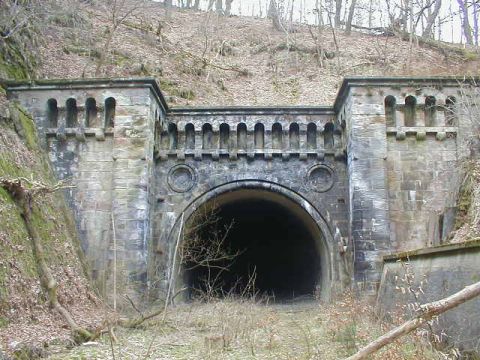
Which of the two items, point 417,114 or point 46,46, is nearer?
point 417,114

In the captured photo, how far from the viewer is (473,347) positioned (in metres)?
5.69

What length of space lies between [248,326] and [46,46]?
11.7 meters

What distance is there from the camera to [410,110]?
1219 centimetres

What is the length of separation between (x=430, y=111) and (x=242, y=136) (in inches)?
174

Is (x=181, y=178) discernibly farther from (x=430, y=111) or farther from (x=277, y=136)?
(x=430, y=111)

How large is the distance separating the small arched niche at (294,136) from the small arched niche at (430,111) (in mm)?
2970

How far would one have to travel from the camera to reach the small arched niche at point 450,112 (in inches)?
469

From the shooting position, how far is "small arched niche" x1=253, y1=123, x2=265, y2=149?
42.3ft

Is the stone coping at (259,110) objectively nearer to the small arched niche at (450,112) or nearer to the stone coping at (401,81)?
A: the stone coping at (401,81)

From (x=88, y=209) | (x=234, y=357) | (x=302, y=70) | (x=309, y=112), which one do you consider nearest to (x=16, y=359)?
(x=234, y=357)

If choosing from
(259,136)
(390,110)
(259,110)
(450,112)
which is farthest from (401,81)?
(259,136)

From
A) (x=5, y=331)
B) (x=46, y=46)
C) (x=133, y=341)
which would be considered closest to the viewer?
(x=5, y=331)

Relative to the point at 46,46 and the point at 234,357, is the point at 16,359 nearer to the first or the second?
the point at 234,357

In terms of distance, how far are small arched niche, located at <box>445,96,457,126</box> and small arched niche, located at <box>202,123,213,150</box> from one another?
549cm
